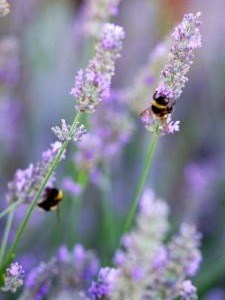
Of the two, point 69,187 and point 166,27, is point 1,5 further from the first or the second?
point 166,27

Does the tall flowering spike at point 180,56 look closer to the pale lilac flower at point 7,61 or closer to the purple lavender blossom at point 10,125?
Result: the pale lilac flower at point 7,61

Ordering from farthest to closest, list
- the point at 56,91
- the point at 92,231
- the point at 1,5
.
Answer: the point at 56,91
the point at 92,231
the point at 1,5

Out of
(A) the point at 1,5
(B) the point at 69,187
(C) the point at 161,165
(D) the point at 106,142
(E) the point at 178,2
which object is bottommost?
(A) the point at 1,5

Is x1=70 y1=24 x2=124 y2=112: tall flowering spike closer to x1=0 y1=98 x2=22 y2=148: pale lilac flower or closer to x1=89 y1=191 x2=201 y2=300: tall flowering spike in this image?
x1=89 y1=191 x2=201 y2=300: tall flowering spike

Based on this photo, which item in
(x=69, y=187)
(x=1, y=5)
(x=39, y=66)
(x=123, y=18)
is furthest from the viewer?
(x=123, y=18)

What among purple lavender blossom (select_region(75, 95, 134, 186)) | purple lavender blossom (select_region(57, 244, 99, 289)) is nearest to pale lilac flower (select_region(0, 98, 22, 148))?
purple lavender blossom (select_region(75, 95, 134, 186))

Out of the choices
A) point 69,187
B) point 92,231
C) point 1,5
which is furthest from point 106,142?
point 1,5

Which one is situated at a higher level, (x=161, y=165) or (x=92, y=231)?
(x=161, y=165)

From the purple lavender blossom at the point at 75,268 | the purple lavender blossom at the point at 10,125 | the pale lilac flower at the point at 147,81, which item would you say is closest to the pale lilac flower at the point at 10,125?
the purple lavender blossom at the point at 10,125

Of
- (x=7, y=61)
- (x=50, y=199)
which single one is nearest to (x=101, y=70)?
(x=50, y=199)
